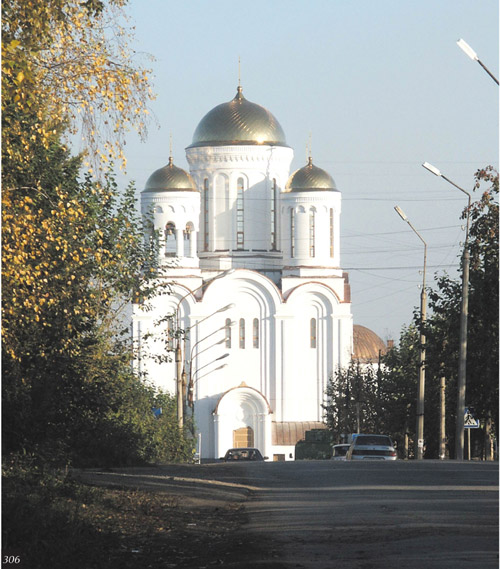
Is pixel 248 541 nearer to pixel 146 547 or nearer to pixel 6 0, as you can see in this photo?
pixel 146 547

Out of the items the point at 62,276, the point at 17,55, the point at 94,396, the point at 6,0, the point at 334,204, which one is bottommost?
the point at 94,396

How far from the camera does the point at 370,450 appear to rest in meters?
30.4

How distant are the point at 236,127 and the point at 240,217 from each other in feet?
17.9

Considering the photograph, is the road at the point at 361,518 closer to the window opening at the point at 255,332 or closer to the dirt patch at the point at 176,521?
the dirt patch at the point at 176,521

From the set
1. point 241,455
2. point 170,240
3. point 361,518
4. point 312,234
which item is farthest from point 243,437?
point 361,518

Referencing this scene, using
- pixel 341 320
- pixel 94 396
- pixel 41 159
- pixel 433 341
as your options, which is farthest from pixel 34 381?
pixel 341 320

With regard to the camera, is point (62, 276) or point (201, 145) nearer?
point (62, 276)

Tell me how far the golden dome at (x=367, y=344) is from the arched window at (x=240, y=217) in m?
14.2

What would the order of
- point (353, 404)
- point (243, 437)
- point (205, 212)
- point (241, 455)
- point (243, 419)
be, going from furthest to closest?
point (205, 212) < point (243, 419) < point (243, 437) < point (353, 404) < point (241, 455)

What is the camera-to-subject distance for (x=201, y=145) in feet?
272

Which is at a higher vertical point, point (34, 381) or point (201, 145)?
point (201, 145)

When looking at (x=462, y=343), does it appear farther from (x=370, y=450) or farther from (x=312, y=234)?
(x=312, y=234)

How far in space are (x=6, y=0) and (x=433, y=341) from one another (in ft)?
82.4

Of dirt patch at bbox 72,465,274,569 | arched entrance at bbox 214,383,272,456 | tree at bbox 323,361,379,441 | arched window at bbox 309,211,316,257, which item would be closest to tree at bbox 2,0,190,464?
dirt patch at bbox 72,465,274,569
